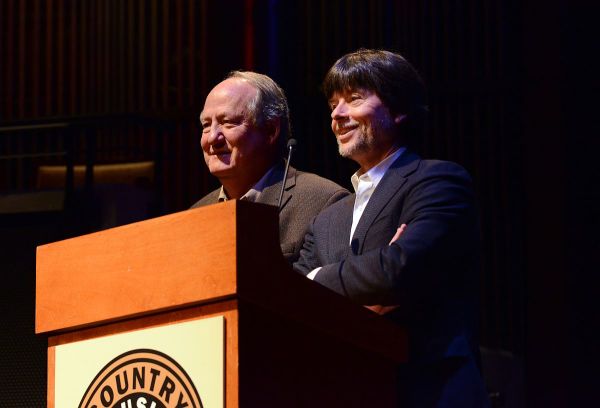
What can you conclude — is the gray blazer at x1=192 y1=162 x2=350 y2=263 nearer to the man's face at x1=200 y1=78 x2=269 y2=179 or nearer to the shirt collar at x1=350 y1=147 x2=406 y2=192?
the man's face at x1=200 y1=78 x2=269 y2=179

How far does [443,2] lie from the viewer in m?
4.61

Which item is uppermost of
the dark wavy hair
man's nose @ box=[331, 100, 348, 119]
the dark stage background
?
the dark wavy hair

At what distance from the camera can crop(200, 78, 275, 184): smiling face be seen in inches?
107

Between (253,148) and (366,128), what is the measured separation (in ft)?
1.98

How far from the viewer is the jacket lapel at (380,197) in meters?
2.01

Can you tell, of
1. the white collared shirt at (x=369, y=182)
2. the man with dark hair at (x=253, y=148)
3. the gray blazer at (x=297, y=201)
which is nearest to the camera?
the white collared shirt at (x=369, y=182)

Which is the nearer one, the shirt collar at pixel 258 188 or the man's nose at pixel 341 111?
the man's nose at pixel 341 111

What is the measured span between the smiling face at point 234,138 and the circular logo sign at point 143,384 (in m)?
1.20

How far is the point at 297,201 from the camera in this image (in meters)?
2.61

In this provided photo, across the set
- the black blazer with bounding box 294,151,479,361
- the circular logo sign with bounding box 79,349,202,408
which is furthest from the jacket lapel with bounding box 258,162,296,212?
the circular logo sign with bounding box 79,349,202,408


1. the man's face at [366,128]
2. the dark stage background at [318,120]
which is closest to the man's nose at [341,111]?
the man's face at [366,128]

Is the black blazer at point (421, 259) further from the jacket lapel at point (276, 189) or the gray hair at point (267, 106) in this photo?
the gray hair at point (267, 106)

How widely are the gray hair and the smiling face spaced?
0.05 ft

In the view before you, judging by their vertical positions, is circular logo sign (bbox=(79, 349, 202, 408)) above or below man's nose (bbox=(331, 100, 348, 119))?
below
